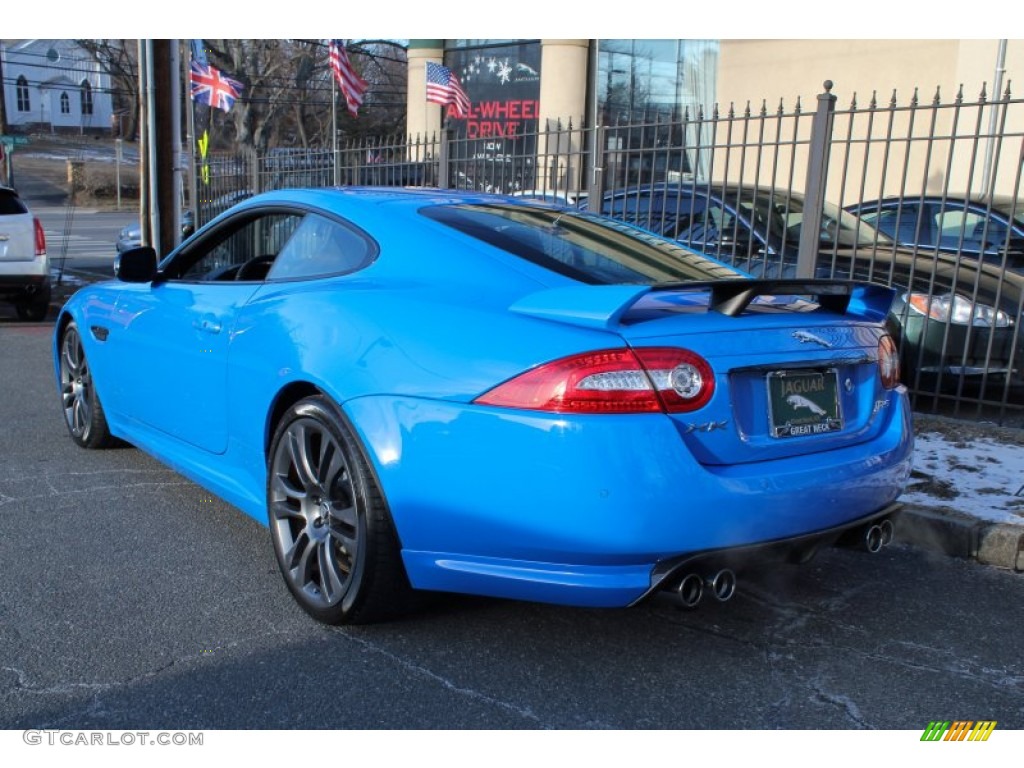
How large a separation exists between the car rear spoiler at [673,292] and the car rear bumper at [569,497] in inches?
12.3

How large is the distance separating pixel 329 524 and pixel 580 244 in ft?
4.49

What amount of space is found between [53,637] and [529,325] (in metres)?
1.89

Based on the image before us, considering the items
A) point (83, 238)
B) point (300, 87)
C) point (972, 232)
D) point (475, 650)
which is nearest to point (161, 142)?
point (972, 232)

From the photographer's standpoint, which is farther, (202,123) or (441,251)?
(202,123)

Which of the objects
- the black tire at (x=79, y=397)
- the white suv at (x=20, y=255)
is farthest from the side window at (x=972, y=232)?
the white suv at (x=20, y=255)

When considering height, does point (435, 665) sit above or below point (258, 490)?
below

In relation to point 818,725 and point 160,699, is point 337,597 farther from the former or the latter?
point 818,725

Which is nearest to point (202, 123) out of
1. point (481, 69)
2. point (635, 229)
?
point (481, 69)

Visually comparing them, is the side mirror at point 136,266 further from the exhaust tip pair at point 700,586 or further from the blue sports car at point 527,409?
the exhaust tip pair at point 700,586

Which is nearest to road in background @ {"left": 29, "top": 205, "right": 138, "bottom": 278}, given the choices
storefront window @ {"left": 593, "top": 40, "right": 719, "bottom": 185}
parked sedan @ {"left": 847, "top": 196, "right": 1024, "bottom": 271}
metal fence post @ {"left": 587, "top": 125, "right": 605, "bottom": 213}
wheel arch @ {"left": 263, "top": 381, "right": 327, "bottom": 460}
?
metal fence post @ {"left": 587, "top": 125, "right": 605, "bottom": 213}

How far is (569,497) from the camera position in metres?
2.65

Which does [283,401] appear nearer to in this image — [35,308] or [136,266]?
[136,266]

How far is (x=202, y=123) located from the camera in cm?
3975

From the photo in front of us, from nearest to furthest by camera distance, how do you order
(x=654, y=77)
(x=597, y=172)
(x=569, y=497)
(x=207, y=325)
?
(x=569, y=497) → (x=207, y=325) → (x=597, y=172) → (x=654, y=77)
